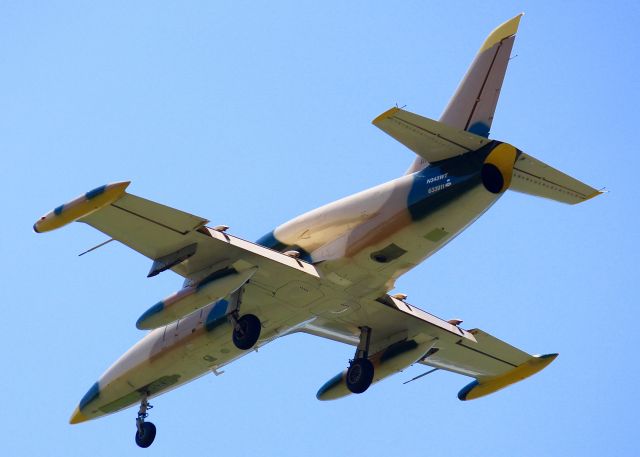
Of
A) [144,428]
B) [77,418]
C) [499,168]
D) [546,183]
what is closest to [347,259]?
[499,168]

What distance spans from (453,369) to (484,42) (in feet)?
35.8

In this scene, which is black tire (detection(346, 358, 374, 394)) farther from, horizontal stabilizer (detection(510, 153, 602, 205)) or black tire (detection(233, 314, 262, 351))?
horizontal stabilizer (detection(510, 153, 602, 205))

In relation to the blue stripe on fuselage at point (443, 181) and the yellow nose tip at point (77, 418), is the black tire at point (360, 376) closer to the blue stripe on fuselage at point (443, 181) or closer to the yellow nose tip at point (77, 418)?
the blue stripe on fuselage at point (443, 181)

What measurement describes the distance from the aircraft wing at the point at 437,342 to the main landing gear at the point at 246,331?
2.27 metres

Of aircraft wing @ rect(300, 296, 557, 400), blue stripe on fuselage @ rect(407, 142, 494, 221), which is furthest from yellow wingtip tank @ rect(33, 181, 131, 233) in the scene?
aircraft wing @ rect(300, 296, 557, 400)

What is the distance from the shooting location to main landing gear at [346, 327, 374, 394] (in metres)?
34.3

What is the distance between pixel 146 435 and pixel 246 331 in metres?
6.01

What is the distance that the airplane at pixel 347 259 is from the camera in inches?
1128

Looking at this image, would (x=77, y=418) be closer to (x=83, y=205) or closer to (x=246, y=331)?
(x=246, y=331)

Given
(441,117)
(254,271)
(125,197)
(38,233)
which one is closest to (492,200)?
(441,117)

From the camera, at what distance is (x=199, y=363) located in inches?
1384

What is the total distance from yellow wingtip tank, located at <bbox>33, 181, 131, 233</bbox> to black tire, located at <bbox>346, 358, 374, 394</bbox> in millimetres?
9098

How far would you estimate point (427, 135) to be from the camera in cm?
2842

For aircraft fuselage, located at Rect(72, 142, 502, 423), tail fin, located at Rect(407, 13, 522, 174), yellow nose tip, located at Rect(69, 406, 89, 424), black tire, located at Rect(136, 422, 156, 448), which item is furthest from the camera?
yellow nose tip, located at Rect(69, 406, 89, 424)
